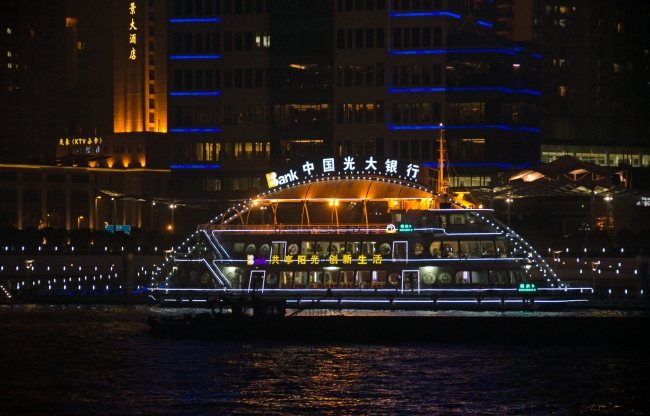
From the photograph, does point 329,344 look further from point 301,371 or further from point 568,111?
point 568,111

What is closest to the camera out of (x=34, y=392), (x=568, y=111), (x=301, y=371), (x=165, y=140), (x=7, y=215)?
(x=34, y=392)

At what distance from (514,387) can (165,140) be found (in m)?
93.4

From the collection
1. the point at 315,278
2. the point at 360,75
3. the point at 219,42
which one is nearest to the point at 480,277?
the point at 315,278

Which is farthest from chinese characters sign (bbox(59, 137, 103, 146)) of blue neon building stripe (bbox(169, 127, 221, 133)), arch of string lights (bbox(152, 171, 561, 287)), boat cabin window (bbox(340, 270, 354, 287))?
boat cabin window (bbox(340, 270, 354, 287))

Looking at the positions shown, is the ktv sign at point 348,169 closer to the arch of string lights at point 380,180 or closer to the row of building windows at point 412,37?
the arch of string lights at point 380,180

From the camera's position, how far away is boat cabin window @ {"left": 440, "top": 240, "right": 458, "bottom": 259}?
67.2 metres

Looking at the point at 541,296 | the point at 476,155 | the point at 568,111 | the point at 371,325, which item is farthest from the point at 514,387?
the point at 568,111

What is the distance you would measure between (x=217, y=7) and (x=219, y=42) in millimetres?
3523

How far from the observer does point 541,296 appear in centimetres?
6675

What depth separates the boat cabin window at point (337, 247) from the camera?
6900cm

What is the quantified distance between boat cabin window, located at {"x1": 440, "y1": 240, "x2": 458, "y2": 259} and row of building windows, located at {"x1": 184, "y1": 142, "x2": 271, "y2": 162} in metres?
52.0

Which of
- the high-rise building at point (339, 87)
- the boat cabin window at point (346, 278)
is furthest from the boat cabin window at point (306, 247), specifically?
the high-rise building at point (339, 87)

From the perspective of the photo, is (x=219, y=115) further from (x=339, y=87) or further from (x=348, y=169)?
(x=348, y=169)

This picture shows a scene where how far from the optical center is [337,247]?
69125 mm
